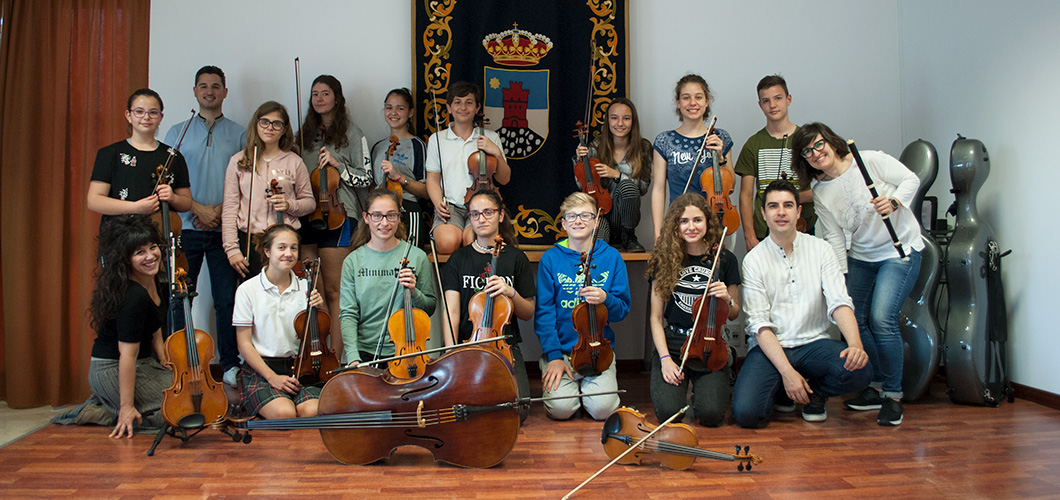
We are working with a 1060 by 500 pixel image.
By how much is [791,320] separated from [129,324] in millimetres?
2646

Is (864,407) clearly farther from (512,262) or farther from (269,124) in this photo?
(269,124)

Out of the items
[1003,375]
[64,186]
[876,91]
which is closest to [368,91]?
[64,186]

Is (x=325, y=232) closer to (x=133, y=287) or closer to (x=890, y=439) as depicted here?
(x=133, y=287)

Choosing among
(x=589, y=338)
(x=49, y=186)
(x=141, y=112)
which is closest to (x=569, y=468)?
(x=589, y=338)

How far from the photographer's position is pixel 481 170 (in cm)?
340

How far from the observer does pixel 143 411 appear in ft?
9.37

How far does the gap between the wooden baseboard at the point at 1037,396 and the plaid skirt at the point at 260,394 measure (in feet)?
10.5

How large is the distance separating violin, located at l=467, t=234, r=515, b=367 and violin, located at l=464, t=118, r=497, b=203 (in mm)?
824

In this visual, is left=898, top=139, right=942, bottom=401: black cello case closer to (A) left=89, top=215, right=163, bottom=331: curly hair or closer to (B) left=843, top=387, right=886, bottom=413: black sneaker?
(B) left=843, top=387, right=886, bottom=413: black sneaker

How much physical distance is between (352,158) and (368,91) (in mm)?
590

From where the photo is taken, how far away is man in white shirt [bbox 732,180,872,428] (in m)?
2.78

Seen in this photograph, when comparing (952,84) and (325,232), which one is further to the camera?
(952,84)

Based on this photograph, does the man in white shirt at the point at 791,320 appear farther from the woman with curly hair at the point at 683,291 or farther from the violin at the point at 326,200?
the violin at the point at 326,200

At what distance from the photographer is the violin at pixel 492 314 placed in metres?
2.60
